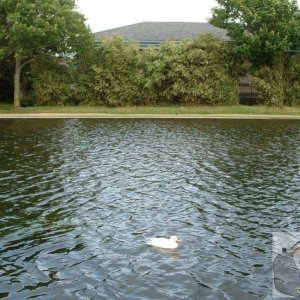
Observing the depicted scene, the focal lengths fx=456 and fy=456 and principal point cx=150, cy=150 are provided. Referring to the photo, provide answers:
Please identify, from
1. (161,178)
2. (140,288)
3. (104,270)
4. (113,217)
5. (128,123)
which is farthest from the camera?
(128,123)

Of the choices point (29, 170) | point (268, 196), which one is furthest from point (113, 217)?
point (29, 170)

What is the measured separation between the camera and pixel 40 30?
→ 38000 millimetres

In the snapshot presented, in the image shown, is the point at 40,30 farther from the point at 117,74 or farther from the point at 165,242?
the point at 165,242

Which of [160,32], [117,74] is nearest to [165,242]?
[117,74]

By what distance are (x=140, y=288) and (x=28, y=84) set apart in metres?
42.9

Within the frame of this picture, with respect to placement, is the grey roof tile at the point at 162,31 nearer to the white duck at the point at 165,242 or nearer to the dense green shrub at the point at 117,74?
the dense green shrub at the point at 117,74

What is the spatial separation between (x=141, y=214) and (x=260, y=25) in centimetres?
3612

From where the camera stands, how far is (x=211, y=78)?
47.8 metres

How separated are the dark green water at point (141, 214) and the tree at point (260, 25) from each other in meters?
19.1

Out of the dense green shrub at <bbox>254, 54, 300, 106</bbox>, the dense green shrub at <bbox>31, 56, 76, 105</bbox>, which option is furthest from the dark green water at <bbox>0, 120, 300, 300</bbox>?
the dense green shrub at <bbox>254, 54, 300, 106</bbox>

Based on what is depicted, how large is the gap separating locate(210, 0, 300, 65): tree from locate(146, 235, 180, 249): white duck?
3552 cm

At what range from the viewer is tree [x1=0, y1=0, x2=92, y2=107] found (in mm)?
38719

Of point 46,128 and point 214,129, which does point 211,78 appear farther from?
point 46,128

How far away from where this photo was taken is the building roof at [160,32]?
2114 inches
